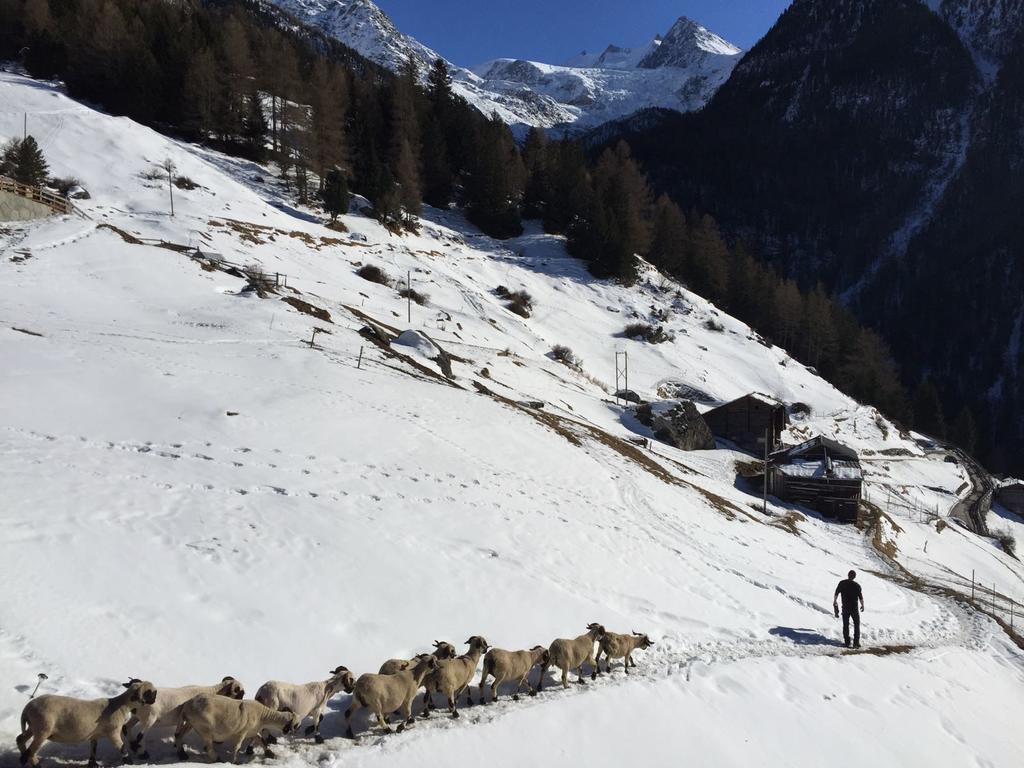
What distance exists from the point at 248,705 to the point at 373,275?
41520 mm

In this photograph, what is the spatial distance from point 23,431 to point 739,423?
144ft

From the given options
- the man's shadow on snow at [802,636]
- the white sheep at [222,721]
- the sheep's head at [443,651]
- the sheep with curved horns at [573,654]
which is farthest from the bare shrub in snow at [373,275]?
the white sheep at [222,721]

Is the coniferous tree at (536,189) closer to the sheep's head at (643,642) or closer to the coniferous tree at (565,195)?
the coniferous tree at (565,195)

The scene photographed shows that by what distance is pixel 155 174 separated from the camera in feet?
153

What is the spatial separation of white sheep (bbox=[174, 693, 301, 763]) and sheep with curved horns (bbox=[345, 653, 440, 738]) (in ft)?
3.01

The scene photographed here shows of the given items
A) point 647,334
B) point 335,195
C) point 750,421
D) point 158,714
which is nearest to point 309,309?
point 158,714

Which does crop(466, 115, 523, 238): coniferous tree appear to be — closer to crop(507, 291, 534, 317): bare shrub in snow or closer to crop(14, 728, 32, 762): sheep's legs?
crop(507, 291, 534, 317): bare shrub in snow

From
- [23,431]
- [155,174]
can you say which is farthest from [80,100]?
[23,431]

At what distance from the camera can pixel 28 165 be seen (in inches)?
1437

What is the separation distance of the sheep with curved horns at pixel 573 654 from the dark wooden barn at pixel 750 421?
130 ft

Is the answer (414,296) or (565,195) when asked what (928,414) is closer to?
(565,195)

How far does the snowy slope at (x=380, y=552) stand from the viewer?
7156 mm

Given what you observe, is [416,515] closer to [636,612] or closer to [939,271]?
[636,612]

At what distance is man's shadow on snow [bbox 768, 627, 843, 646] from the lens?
12375mm
